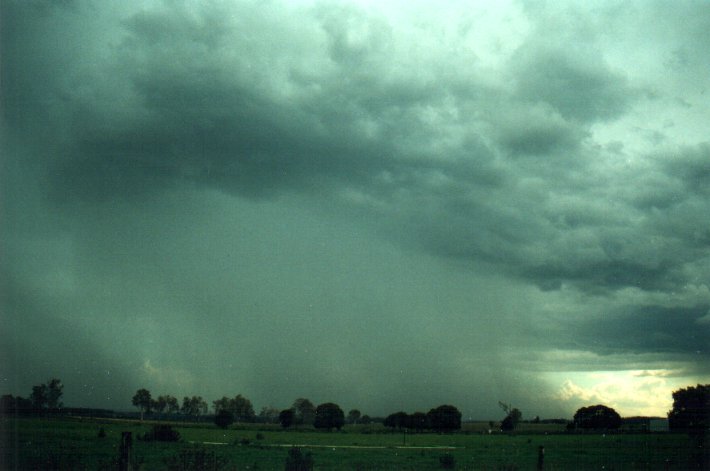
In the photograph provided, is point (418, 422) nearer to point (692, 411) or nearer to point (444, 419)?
point (444, 419)

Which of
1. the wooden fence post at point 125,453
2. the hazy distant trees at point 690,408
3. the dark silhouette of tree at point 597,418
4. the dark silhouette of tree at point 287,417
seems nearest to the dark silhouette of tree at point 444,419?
the dark silhouette of tree at point 597,418

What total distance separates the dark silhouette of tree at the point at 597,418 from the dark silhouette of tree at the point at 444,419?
21920mm

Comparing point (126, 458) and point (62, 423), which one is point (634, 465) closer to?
point (126, 458)

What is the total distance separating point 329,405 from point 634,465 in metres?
90.0

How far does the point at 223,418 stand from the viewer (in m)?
84.5

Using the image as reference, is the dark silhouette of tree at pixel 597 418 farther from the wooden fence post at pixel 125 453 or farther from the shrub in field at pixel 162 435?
the wooden fence post at pixel 125 453

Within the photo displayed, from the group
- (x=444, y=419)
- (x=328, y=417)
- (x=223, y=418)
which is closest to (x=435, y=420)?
(x=444, y=419)

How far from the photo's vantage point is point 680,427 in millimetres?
65375

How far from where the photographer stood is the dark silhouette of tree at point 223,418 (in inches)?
3273

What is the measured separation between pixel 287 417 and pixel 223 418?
93.0ft

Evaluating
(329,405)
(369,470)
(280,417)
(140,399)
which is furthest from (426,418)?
(369,470)

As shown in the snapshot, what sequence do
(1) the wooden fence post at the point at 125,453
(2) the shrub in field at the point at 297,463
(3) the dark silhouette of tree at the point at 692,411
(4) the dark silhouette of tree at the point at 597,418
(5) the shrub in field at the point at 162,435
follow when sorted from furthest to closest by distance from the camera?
(4) the dark silhouette of tree at the point at 597,418 < (3) the dark silhouette of tree at the point at 692,411 < (5) the shrub in field at the point at 162,435 < (2) the shrub in field at the point at 297,463 < (1) the wooden fence post at the point at 125,453

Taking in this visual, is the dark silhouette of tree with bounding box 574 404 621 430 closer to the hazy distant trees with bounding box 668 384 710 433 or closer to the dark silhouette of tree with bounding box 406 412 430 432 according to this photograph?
the hazy distant trees with bounding box 668 384 710 433

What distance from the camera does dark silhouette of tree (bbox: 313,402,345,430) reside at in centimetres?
10862
